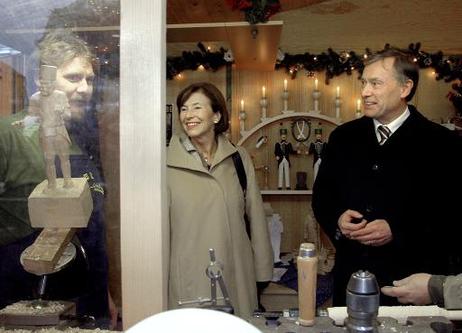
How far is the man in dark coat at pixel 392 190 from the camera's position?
1.82 meters

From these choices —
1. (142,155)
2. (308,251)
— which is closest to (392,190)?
(308,251)

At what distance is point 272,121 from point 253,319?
352 centimetres

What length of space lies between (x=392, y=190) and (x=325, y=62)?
8.79 feet

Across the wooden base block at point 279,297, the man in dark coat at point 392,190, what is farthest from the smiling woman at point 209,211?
the wooden base block at point 279,297

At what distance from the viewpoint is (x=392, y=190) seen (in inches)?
73.0

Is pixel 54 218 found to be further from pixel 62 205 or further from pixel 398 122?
pixel 398 122

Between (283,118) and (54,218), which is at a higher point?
(283,118)

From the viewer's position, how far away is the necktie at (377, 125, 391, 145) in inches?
76.5

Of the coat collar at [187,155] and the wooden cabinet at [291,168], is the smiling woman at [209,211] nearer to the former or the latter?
the coat collar at [187,155]

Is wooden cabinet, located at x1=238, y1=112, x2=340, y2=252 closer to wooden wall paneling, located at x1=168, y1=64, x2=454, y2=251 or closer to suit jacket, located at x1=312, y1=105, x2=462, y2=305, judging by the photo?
wooden wall paneling, located at x1=168, y1=64, x2=454, y2=251

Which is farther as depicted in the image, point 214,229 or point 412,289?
point 214,229

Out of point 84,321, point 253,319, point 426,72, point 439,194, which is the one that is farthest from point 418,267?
point 426,72

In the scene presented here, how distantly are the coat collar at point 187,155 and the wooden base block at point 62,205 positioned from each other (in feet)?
3.11

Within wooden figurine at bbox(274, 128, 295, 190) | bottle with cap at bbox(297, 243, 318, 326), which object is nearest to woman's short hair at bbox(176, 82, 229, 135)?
bottle with cap at bbox(297, 243, 318, 326)
